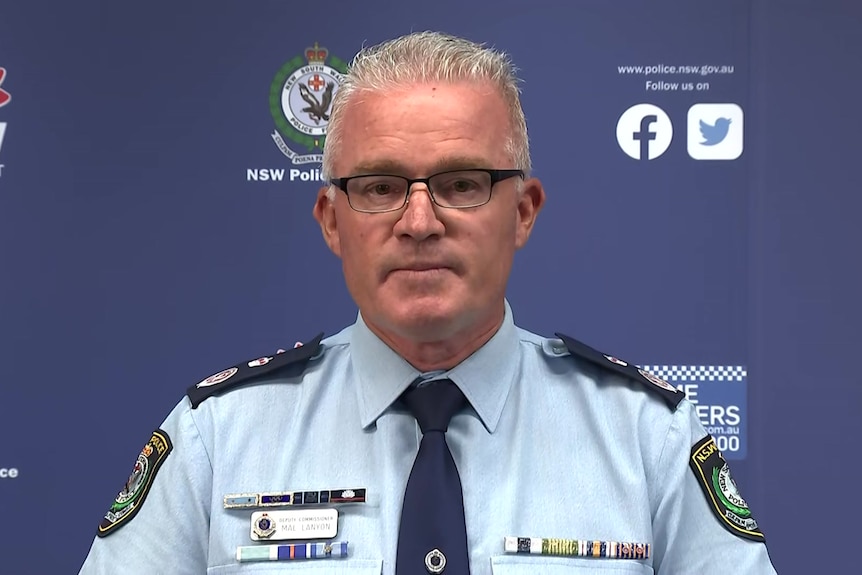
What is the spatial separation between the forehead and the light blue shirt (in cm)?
24

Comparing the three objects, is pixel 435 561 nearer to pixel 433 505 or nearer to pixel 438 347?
pixel 433 505

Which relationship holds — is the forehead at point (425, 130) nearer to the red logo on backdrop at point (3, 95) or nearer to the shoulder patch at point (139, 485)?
the shoulder patch at point (139, 485)

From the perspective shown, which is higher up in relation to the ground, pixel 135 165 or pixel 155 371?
pixel 135 165

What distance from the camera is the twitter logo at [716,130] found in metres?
1.73

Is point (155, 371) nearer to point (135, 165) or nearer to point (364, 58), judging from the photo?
point (135, 165)

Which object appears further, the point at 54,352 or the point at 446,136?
the point at 54,352

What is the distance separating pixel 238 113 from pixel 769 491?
131cm

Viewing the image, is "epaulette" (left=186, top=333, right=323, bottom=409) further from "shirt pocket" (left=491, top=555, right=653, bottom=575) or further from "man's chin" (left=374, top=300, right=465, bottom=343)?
"shirt pocket" (left=491, top=555, right=653, bottom=575)

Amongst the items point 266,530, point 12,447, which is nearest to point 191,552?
point 266,530

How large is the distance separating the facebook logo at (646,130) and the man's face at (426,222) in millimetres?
762

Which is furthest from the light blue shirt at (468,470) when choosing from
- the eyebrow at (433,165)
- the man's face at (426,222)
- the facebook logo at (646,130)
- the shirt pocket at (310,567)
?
the facebook logo at (646,130)

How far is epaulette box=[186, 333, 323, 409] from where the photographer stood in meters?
1.13

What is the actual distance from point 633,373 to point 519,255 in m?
0.66

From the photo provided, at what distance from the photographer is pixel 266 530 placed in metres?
1.03
